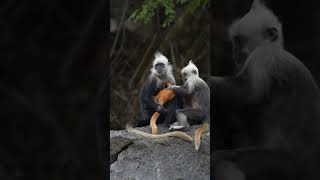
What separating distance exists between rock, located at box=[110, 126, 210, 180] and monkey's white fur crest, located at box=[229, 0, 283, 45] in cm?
59

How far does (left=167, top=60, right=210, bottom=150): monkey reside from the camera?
109 inches

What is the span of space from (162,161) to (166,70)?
48 cm

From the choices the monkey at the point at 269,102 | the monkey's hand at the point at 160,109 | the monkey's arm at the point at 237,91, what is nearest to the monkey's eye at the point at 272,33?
the monkey at the point at 269,102

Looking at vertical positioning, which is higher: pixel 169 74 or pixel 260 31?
pixel 260 31

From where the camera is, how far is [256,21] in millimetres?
2512

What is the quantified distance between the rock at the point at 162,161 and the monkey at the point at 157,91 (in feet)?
0.29

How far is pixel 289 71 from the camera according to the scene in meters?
2.51

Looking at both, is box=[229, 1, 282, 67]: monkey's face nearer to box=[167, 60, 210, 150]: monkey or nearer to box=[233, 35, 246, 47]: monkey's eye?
box=[233, 35, 246, 47]: monkey's eye

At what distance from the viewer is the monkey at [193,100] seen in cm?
276
